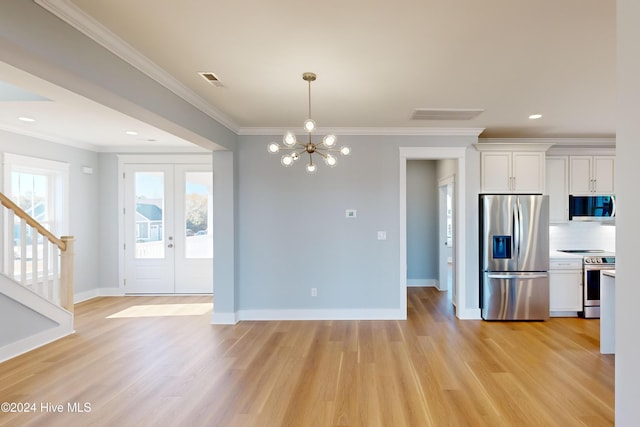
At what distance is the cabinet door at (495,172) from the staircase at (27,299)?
5757 mm

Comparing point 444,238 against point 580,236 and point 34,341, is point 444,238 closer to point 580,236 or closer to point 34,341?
point 580,236

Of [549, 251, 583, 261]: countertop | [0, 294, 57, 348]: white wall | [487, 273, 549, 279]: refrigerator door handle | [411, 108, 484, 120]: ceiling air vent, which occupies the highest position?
[411, 108, 484, 120]: ceiling air vent

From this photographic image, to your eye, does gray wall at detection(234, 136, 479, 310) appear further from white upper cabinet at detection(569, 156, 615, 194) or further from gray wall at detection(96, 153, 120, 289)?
gray wall at detection(96, 153, 120, 289)

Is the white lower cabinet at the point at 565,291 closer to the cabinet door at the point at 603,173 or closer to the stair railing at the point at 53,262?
the cabinet door at the point at 603,173

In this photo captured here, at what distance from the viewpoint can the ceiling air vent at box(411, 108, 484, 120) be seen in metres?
3.67

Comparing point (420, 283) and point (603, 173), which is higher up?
point (603, 173)

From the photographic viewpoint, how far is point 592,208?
15.9 feet

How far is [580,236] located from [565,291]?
1225 mm

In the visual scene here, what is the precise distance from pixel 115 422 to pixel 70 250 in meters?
2.89

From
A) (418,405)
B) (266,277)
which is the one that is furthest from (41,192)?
(418,405)

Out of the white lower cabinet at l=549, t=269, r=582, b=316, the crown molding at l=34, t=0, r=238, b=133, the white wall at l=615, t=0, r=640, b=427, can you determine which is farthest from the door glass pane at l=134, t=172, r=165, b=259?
the white lower cabinet at l=549, t=269, r=582, b=316

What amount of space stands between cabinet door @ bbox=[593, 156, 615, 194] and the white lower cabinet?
4.63 ft

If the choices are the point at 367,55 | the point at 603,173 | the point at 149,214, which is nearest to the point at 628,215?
the point at 367,55

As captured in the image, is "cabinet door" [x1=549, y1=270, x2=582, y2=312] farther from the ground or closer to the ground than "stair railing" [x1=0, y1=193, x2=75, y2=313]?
closer to the ground
